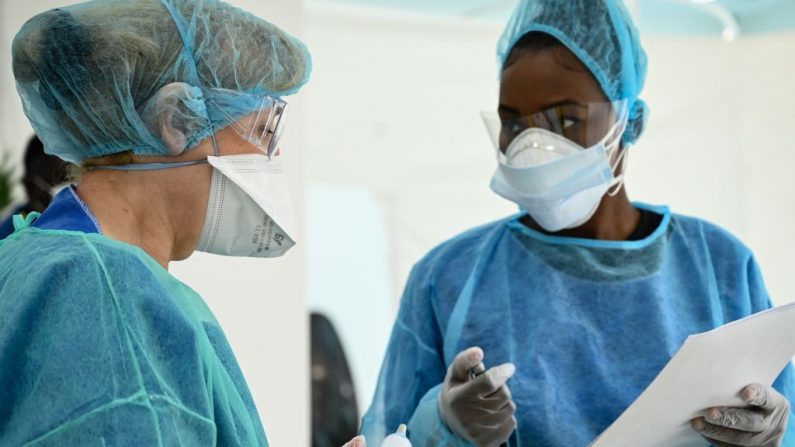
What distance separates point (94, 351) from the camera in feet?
3.28

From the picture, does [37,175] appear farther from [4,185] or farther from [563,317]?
[563,317]

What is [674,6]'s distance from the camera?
15.7 ft

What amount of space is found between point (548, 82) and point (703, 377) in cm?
59

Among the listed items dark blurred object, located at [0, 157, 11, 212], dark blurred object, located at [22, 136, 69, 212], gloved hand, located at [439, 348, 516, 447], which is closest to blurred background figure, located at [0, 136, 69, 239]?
dark blurred object, located at [22, 136, 69, 212]

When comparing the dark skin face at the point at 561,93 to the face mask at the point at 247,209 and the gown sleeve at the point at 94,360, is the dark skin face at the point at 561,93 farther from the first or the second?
the gown sleeve at the point at 94,360

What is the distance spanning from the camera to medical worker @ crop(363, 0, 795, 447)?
160 centimetres

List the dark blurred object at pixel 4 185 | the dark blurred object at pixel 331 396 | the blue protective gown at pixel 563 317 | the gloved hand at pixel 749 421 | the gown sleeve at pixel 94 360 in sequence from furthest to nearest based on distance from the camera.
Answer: the dark blurred object at pixel 331 396
the dark blurred object at pixel 4 185
the blue protective gown at pixel 563 317
the gloved hand at pixel 749 421
the gown sleeve at pixel 94 360

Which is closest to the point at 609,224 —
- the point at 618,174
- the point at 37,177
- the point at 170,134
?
the point at 618,174

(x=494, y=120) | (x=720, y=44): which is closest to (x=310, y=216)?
(x=720, y=44)

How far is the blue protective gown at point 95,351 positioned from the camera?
980 mm

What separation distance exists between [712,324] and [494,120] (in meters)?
0.52

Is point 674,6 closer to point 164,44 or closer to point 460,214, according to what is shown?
point 460,214

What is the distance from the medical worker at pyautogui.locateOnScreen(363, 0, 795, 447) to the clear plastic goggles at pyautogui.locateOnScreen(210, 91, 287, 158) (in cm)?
50

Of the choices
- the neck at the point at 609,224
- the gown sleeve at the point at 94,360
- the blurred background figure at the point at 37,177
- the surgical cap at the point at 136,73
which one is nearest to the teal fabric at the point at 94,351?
the gown sleeve at the point at 94,360
